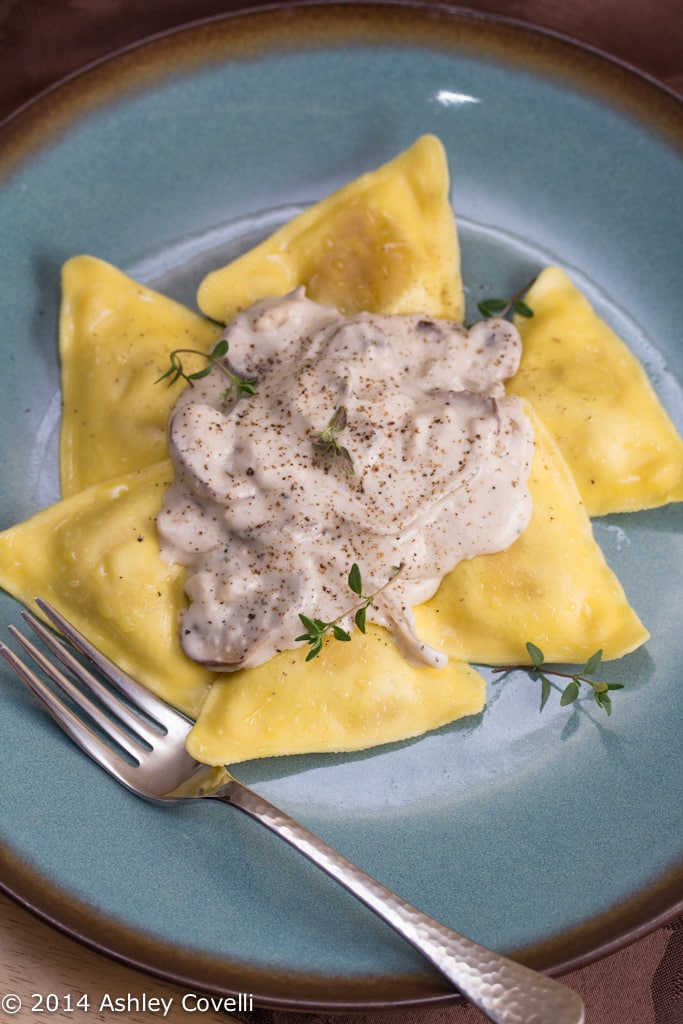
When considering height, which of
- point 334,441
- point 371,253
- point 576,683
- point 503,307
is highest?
point 371,253

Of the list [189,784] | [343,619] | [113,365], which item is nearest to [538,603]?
[343,619]

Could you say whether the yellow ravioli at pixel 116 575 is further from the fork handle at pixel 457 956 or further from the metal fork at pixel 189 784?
the fork handle at pixel 457 956

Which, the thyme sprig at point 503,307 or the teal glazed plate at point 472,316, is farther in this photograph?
the thyme sprig at point 503,307

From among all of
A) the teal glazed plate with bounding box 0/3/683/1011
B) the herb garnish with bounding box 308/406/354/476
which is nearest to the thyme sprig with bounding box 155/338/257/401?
the herb garnish with bounding box 308/406/354/476

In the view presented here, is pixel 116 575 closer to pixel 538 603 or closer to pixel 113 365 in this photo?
pixel 113 365

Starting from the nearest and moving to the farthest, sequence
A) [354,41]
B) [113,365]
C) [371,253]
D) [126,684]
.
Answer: [126,684] < [113,365] < [371,253] < [354,41]

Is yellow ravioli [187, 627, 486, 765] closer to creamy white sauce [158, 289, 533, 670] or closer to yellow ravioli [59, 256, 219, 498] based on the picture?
creamy white sauce [158, 289, 533, 670]

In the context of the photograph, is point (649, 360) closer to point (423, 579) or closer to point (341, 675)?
point (423, 579)

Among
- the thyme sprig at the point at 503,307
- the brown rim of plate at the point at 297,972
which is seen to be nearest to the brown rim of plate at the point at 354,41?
the thyme sprig at the point at 503,307

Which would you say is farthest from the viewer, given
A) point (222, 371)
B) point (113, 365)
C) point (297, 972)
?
point (113, 365)
